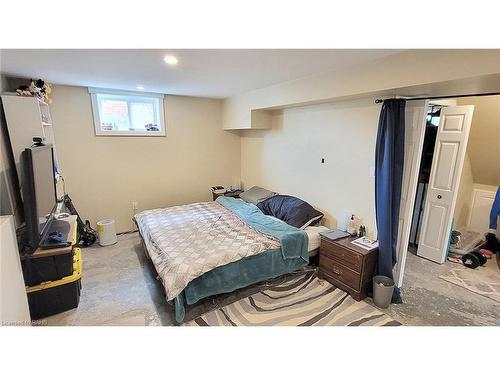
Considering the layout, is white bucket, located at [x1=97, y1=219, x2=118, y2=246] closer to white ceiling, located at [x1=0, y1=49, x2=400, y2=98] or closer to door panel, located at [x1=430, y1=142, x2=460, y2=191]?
white ceiling, located at [x1=0, y1=49, x2=400, y2=98]

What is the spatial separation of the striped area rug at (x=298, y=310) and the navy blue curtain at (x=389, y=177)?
45 cm

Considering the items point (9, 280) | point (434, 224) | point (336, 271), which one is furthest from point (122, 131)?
point (434, 224)

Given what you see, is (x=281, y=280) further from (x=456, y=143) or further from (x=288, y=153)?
(x=456, y=143)

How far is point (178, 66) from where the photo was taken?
2.28 metres

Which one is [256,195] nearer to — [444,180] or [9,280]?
[444,180]

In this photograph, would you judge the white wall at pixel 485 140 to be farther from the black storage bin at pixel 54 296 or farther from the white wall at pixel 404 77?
the black storage bin at pixel 54 296

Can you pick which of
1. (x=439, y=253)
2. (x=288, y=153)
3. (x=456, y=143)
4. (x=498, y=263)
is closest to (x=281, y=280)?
(x=288, y=153)

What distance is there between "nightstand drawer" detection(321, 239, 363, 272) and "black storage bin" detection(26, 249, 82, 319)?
247cm

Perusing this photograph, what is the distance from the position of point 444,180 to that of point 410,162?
1.23m

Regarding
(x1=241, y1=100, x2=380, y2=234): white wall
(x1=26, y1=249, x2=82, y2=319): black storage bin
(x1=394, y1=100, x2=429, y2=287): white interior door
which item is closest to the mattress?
(x1=241, y1=100, x2=380, y2=234): white wall

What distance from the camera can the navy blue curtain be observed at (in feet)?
7.23

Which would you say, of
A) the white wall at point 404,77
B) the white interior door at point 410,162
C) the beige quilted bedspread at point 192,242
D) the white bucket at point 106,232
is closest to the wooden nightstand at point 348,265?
the white interior door at point 410,162
